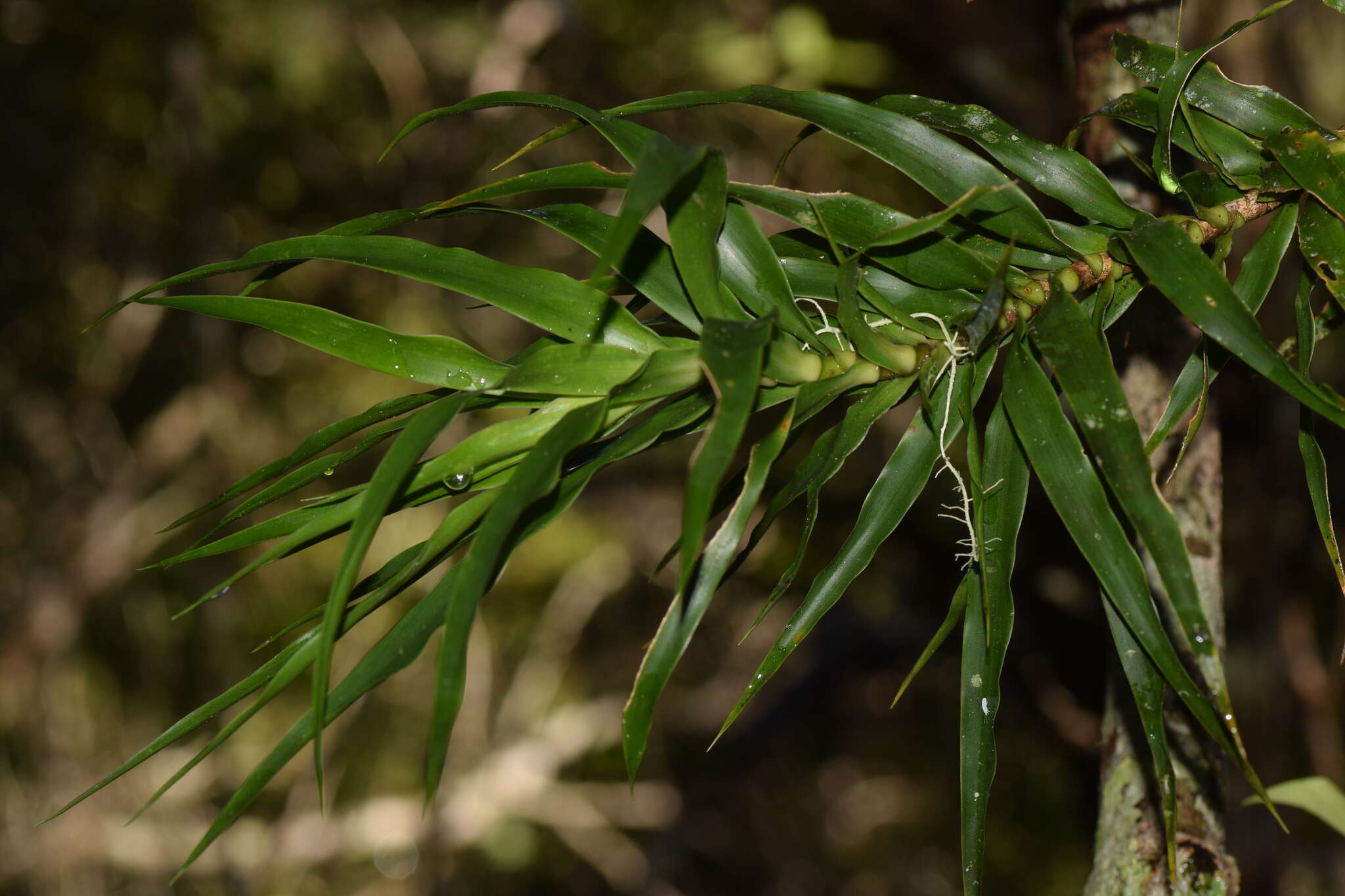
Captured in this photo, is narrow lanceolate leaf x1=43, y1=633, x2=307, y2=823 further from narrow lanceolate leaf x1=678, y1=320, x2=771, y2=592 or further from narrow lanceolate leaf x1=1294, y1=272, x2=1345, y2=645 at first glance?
narrow lanceolate leaf x1=1294, y1=272, x2=1345, y2=645

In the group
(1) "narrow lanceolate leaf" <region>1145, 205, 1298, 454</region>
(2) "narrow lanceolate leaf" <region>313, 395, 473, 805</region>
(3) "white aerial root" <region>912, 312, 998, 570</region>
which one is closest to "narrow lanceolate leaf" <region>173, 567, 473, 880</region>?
(2) "narrow lanceolate leaf" <region>313, 395, 473, 805</region>

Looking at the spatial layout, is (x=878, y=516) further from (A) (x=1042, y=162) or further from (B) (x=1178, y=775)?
(B) (x=1178, y=775)

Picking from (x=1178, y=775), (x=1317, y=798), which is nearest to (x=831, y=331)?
(x=1178, y=775)

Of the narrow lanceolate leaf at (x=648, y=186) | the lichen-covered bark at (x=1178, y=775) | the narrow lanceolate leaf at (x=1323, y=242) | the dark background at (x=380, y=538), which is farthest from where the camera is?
the dark background at (x=380, y=538)

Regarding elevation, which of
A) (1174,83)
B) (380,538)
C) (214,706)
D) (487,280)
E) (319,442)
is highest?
(1174,83)

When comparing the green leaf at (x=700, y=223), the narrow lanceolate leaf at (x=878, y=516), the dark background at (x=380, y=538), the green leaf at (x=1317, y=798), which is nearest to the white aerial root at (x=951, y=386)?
the narrow lanceolate leaf at (x=878, y=516)

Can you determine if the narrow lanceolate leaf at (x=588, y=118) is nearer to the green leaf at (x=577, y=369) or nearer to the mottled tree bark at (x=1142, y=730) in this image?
the green leaf at (x=577, y=369)
